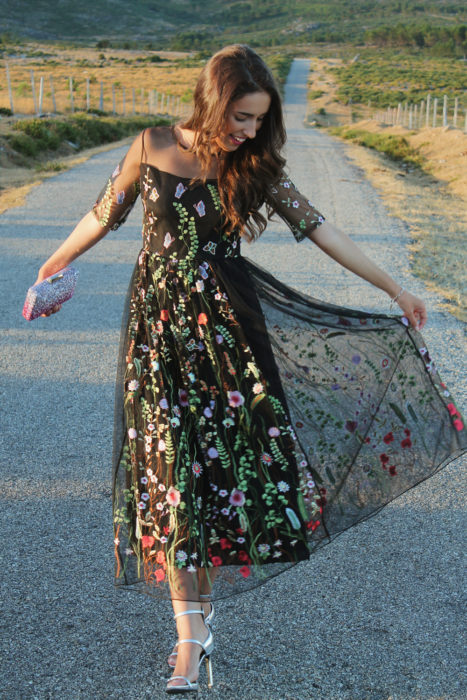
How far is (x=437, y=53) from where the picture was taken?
85.2 meters

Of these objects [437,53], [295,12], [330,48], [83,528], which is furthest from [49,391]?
[295,12]

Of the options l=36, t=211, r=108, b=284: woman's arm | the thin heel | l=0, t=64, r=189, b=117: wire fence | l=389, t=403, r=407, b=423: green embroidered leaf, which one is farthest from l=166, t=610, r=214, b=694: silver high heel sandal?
l=0, t=64, r=189, b=117: wire fence

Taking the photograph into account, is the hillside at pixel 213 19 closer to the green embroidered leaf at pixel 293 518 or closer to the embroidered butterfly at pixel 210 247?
the embroidered butterfly at pixel 210 247

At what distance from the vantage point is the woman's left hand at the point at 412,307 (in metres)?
2.76

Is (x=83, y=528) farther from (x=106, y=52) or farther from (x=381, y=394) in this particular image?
(x=106, y=52)

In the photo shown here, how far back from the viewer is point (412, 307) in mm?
2768

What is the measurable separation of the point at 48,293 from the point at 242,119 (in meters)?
0.85

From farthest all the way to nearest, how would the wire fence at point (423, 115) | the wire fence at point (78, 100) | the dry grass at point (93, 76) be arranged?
the dry grass at point (93, 76)
the wire fence at point (423, 115)
the wire fence at point (78, 100)

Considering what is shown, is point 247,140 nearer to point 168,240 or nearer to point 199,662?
point 168,240

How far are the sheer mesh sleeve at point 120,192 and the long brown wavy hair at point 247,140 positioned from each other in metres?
0.20

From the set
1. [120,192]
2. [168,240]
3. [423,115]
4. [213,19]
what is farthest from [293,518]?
[213,19]

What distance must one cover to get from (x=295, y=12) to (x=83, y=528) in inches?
5912

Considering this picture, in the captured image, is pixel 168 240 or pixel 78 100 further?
pixel 78 100

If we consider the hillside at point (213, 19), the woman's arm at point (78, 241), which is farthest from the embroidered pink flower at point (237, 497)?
the hillside at point (213, 19)
